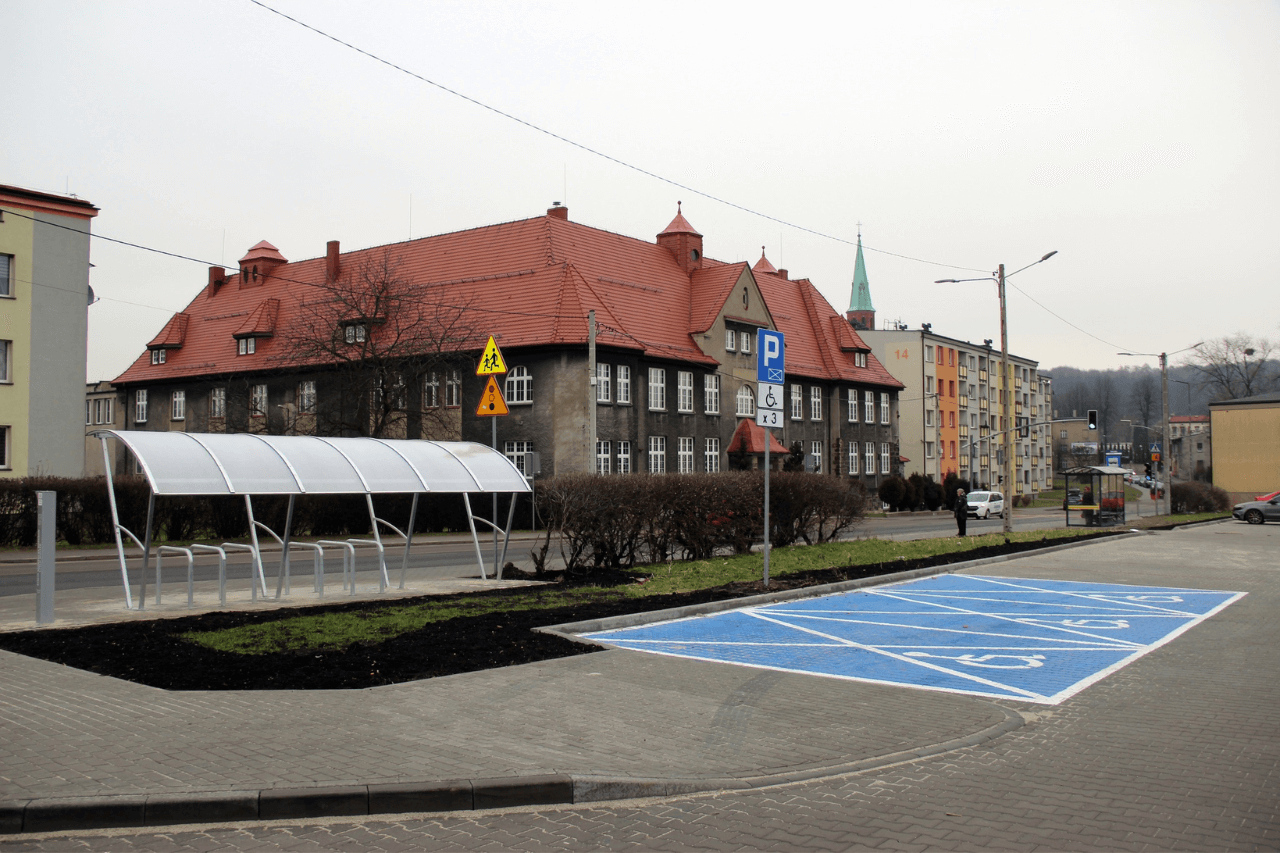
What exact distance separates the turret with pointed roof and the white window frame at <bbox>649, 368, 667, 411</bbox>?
6810cm

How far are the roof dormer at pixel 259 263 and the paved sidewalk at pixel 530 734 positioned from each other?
2122 inches

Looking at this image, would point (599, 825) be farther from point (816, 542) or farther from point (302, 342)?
point (302, 342)

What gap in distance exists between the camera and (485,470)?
17.9 meters

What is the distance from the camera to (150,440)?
14.3 m

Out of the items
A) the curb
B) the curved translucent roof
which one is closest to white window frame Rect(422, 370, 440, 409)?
the curved translucent roof

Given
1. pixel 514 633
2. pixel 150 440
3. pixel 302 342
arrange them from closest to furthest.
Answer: pixel 514 633 → pixel 150 440 → pixel 302 342

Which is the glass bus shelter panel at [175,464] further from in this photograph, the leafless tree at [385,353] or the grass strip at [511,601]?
the leafless tree at [385,353]

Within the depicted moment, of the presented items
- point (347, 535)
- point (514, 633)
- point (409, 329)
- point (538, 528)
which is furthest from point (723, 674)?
point (409, 329)

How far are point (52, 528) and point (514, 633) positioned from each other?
19.0 ft

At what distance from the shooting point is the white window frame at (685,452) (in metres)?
48.6

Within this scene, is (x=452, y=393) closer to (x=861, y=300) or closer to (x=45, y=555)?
(x=45, y=555)

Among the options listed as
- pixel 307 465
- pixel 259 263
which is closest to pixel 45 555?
pixel 307 465

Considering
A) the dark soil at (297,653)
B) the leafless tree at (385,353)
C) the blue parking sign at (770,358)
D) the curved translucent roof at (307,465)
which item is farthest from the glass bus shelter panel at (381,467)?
the leafless tree at (385,353)

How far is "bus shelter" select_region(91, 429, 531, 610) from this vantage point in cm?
1402
